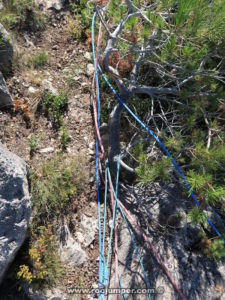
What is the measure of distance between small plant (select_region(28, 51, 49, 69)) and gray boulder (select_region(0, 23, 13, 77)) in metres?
0.31

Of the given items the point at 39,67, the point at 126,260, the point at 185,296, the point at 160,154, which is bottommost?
the point at 185,296

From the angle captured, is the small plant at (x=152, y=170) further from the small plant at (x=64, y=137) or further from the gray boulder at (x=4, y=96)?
the gray boulder at (x=4, y=96)

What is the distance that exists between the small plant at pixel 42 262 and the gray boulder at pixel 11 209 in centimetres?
20

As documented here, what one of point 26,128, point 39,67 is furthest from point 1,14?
point 26,128

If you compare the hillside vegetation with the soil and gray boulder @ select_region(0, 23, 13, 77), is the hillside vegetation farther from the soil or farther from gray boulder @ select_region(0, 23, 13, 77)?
gray boulder @ select_region(0, 23, 13, 77)

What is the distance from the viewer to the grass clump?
2.78 m

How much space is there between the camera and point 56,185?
2896 millimetres

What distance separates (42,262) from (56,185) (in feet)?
2.69

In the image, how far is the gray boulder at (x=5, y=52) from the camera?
3281mm

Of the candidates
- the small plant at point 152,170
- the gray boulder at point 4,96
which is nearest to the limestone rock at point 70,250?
the small plant at point 152,170

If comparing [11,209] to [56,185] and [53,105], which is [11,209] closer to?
[56,185]

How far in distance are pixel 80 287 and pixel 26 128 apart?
6.57 feet

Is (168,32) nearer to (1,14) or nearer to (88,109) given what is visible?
(88,109)

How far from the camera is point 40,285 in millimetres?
2498
